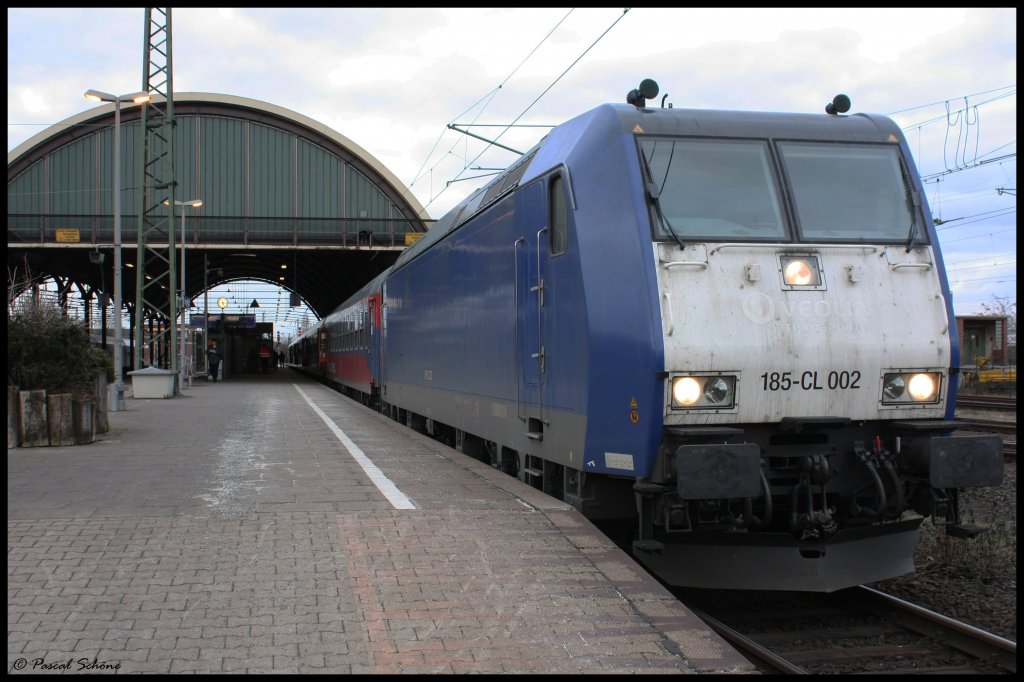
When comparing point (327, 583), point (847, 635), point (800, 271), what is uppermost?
point (800, 271)

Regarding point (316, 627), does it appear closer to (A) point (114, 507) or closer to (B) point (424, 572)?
(B) point (424, 572)

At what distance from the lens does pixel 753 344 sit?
18.4 feet

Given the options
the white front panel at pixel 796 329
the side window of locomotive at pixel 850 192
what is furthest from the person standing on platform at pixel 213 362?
the white front panel at pixel 796 329

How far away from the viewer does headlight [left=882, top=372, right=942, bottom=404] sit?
5.82 meters

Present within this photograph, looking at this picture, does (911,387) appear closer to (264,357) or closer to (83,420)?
(83,420)

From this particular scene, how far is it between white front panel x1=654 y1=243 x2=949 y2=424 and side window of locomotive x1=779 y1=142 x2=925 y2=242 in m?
0.24

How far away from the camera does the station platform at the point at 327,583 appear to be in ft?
13.9

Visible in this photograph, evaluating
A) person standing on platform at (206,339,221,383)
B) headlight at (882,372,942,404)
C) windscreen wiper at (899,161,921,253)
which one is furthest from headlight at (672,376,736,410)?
person standing on platform at (206,339,221,383)

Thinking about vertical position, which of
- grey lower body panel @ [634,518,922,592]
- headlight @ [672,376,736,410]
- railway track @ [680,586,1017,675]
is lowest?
railway track @ [680,586,1017,675]

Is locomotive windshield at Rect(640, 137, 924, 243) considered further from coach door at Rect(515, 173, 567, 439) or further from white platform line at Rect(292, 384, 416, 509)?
white platform line at Rect(292, 384, 416, 509)

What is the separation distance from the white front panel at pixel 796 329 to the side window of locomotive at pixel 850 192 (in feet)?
0.78

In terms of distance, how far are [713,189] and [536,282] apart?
178 cm

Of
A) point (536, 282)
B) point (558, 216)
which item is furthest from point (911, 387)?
point (536, 282)

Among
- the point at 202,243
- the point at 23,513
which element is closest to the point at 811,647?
the point at 23,513
